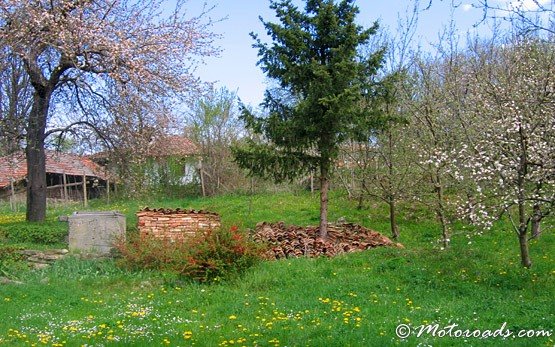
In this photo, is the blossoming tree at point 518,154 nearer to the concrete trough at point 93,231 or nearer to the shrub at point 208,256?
the shrub at point 208,256

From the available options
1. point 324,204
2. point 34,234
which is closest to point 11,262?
point 34,234

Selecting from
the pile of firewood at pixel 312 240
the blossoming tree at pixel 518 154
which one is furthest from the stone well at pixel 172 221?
the blossoming tree at pixel 518 154

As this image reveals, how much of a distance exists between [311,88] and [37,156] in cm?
816

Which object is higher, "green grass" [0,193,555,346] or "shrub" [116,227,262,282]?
"shrub" [116,227,262,282]

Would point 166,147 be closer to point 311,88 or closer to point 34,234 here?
point 34,234

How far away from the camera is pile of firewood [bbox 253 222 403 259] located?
1337cm

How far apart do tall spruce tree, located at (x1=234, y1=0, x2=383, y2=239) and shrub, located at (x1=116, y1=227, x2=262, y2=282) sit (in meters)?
3.73

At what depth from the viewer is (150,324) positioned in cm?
796

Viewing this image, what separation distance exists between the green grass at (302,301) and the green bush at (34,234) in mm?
3079

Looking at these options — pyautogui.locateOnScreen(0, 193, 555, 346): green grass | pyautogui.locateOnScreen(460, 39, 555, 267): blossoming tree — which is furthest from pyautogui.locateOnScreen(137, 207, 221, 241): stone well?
pyautogui.locateOnScreen(460, 39, 555, 267): blossoming tree

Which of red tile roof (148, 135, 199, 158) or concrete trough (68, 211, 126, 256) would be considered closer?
concrete trough (68, 211, 126, 256)

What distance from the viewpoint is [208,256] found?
35.9ft

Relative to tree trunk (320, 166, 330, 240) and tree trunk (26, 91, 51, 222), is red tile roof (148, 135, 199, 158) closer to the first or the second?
tree trunk (26, 91, 51, 222)

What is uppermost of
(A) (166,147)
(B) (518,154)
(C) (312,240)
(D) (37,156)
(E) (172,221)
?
(A) (166,147)
